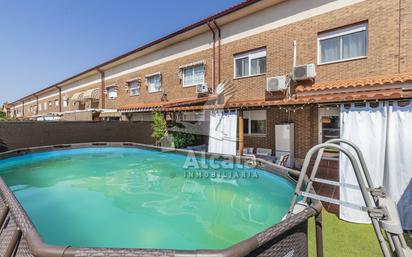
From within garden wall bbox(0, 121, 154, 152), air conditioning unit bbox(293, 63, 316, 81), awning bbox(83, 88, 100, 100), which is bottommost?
garden wall bbox(0, 121, 154, 152)

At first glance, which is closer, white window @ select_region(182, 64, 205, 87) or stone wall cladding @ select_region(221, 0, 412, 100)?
stone wall cladding @ select_region(221, 0, 412, 100)

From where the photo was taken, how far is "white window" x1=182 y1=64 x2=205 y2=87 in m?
22.2

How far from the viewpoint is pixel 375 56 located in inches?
503

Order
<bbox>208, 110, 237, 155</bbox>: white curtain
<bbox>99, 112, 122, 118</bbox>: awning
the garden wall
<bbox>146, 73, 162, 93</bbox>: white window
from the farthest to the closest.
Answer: <bbox>99, 112, 122, 118</bbox>: awning < <bbox>146, 73, 162, 93</bbox>: white window < the garden wall < <bbox>208, 110, 237, 155</bbox>: white curtain

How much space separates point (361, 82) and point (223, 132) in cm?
818

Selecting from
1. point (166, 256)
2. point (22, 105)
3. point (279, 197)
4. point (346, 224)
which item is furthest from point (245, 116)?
point (22, 105)

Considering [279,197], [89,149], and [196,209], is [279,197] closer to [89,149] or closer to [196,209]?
[196,209]

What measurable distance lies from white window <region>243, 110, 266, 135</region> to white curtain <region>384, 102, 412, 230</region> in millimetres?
9817

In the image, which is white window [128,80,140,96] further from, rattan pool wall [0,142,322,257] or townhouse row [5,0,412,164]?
rattan pool wall [0,142,322,257]

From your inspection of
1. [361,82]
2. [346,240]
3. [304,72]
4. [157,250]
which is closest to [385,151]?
[346,240]

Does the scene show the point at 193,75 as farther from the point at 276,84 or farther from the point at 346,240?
the point at 346,240

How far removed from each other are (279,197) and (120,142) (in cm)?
1916

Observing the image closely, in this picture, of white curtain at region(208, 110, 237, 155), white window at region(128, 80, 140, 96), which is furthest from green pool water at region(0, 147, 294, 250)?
white window at region(128, 80, 140, 96)

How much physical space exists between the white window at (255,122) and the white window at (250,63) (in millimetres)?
3144
